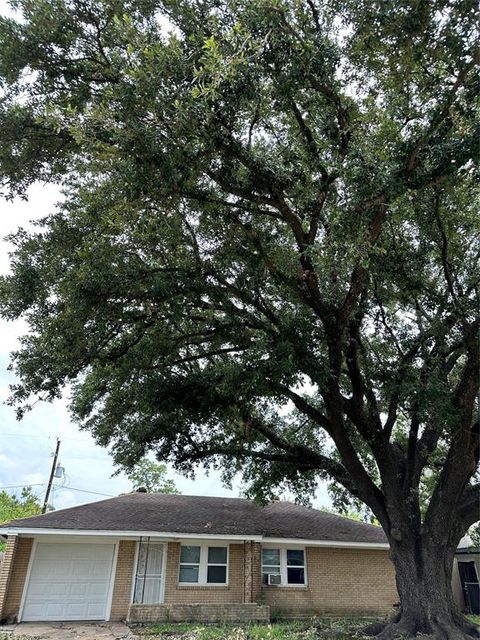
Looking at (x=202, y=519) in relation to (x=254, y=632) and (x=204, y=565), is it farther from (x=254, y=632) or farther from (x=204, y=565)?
(x=254, y=632)

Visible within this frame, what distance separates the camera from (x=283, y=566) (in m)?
16.6

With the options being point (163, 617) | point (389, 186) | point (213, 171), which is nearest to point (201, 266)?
point (213, 171)

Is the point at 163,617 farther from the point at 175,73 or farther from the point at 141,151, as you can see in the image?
the point at 175,73

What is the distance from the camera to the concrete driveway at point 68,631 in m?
11.2

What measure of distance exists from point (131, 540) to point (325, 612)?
6948mm

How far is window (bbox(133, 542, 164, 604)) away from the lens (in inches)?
587

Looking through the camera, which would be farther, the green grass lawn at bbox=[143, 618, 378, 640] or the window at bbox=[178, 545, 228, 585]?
the window at bbox=[178, 545, 228, 585]

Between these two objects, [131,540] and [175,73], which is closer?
[175,73]

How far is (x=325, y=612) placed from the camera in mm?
15922

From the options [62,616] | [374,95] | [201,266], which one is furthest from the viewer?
[62,616]

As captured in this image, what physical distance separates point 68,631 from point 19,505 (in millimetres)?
27776

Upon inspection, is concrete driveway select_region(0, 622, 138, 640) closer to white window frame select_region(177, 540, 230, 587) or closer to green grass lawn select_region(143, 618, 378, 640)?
green grass lawn select_region(143, 618, 378, 640)

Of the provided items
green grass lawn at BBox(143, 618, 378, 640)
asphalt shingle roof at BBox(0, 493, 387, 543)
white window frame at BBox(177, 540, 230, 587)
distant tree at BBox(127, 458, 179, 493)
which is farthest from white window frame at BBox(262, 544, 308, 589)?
distant tree at BBox(127, 458, 179, 493)

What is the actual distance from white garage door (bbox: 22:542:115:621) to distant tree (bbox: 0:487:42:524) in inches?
774
